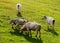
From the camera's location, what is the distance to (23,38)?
988 inches

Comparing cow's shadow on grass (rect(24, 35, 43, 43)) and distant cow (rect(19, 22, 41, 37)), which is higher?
distant cow (rect(19, 22, 41, 37))

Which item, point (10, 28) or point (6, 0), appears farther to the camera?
point (6, 0)

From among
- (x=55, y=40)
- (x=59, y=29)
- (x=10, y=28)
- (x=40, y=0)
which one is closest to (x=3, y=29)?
(x=10, y=28)

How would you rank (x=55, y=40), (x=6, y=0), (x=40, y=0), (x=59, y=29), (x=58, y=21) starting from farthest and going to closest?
(x=40, y=0) → (x=6, y=0) → (x=58, y=21) → (x=59, y=29) → (x=55, y=40)

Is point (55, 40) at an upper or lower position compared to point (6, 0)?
lower

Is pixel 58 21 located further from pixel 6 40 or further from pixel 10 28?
pixel 6 40

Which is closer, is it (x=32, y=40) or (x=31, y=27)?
(x=32, y=40)

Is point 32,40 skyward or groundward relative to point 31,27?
groundward

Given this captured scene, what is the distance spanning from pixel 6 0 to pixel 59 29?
73.9 ft

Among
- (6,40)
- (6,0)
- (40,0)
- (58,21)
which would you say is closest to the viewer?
(6,40)

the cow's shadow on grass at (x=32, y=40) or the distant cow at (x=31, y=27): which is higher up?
the distant cow at (x=31, y=27)

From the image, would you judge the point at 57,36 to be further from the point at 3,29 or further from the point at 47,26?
the point at 3,29

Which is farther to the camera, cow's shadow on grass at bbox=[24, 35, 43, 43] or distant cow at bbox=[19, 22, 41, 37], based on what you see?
distant cow at bbox=[19, 22, 41, 37]

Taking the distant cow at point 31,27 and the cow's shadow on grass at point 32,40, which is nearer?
the cow's shadow on grass at point 32,40
